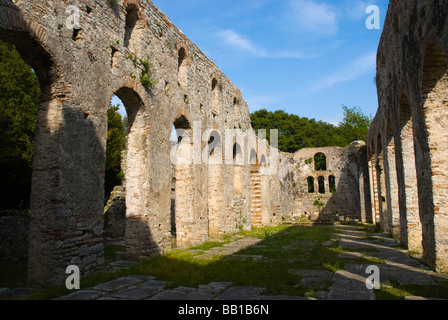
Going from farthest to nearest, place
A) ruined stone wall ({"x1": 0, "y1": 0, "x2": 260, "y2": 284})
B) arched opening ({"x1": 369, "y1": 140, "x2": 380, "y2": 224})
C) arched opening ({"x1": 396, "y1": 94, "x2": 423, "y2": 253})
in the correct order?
arched opening ({"x1": 369, "y1": 140, "x2": 380, "y2": 224}) → arched opening ({"x1": 396, "y1": 94, "x2": 423, "y2": 253}) → ruined stone wall ({"x1": 0, "y1": 0, "x2": 260, "y2": 284})

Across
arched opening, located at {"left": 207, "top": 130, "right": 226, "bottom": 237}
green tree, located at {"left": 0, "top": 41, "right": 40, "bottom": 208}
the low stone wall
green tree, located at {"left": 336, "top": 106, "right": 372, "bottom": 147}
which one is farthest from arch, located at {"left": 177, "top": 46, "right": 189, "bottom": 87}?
green tree, located at {"left": 336, "top": 106, "right": 372, "bottom": 147}

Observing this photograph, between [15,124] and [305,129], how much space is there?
35.2 m

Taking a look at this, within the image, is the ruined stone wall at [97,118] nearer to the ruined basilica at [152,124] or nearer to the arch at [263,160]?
the ruined basilica at [152,124]

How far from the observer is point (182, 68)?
10906 mm

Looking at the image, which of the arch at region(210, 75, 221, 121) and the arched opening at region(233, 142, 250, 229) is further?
the arched opening at region(233, 142, 250, 229)

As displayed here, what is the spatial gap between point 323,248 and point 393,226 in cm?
373

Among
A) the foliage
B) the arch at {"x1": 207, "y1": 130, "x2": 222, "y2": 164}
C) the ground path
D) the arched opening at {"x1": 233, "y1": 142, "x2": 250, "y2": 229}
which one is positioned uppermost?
the foliage

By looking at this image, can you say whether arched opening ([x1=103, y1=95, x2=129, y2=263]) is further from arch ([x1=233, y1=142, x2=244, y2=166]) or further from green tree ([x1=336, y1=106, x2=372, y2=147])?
green tree ([x1=336, y1=106, x2=372, y2=147])

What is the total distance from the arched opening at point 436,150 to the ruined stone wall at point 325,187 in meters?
19.8

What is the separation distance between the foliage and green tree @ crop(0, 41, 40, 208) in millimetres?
31133

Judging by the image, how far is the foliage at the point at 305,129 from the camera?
1583 inches

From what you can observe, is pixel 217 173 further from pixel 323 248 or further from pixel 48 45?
pixel 48 45

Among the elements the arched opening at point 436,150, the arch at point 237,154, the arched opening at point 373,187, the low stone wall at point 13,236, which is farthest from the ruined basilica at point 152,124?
the arched opening at point 373,187

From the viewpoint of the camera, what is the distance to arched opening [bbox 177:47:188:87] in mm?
10758
